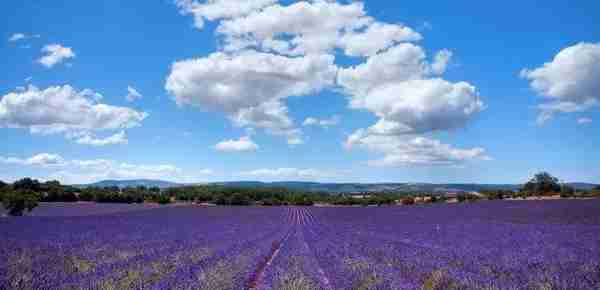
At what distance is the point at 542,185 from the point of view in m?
67.1

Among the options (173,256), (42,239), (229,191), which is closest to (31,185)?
(229,191)

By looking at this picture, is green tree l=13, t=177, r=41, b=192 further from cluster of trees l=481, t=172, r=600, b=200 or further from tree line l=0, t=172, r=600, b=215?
cluster of trees l=481, t=172, r=600, b=200

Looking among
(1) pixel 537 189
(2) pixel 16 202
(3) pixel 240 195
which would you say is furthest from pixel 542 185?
(2) pixel 16 202

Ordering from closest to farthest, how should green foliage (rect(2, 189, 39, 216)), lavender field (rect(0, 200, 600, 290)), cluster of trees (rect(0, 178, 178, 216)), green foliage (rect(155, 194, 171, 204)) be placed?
lavender field (rect(0, 200, 600, 290)) → green foliage (rect(2, 189, 39, 216)) → cluster of trees (rect(0, 178, 178, 216)) → green foliage (rect(155, 194, 171, 204))

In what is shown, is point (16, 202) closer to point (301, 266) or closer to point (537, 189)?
point (301, 266)

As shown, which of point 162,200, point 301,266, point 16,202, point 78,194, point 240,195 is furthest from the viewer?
point 240,195

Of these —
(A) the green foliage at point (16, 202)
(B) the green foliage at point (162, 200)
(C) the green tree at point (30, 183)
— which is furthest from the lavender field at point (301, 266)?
(C) the green tree at point (30, 183)

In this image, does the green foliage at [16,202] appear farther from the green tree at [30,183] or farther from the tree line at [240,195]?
the green tree at [30,183]

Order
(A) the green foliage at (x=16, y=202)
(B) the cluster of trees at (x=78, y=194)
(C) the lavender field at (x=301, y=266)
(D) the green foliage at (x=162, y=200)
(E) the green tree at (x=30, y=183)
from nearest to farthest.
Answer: (C) the lavender field at (x=301, y=266) → (A) the green foliage at (x=16, y=202) → (B) the cluster of trees at (x=78, y=194) → (E) the green tree at (x=30, y=183) → (D) the green foliage at (x=162, y=200)

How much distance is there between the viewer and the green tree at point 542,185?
64.8 metres

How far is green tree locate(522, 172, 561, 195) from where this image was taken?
64750 mm

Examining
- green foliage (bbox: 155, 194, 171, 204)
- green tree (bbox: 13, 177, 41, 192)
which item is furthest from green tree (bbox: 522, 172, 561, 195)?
green tree (bbox: 13, 177, 41, 192)

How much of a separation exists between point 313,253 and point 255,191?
70286 mm

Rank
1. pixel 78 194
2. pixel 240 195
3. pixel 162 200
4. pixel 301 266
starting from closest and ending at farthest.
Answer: pixel 301 266 < pixel 78 194 < pixel 162 200 < pixel 240 195
